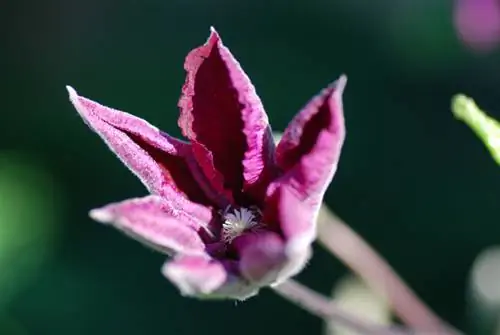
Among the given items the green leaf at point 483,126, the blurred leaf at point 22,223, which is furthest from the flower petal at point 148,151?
the blurred leaf at point 22,223

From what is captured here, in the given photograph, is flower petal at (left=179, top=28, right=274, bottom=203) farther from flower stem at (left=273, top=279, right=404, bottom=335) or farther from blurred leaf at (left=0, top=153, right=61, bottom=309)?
blurred leaf at (left=0, top=153, right=61, bottom=309)

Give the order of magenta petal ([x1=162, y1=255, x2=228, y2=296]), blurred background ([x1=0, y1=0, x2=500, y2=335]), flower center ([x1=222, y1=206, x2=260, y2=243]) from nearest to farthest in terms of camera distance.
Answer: magenta petal ([x1=162, y1=255, x2=228, y2=296]) → flower center ([x1=222, y1=206, x2=260, y2=243]) → blurred background ([x1=0, y1=0, x2=500, y2=335])

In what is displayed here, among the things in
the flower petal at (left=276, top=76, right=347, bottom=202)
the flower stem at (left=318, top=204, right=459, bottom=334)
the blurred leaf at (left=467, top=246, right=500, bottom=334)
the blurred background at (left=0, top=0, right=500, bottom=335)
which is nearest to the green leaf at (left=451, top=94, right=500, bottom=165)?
the flower petal at (left=276, top=76, right=347, bottom=202)

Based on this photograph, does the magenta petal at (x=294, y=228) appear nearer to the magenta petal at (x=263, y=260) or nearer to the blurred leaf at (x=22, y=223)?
the magenta petal at (x=263, y=260)

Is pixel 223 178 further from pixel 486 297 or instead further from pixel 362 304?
pixel 486 297

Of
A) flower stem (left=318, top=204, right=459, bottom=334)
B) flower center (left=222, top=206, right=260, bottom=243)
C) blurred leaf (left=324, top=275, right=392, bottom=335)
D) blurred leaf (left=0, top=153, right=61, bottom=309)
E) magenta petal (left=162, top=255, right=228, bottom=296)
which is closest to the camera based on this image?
magenta petal (left=162, top=255, right=228, bottom=296)

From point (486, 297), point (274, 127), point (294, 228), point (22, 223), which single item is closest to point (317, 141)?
point (294, 228)
